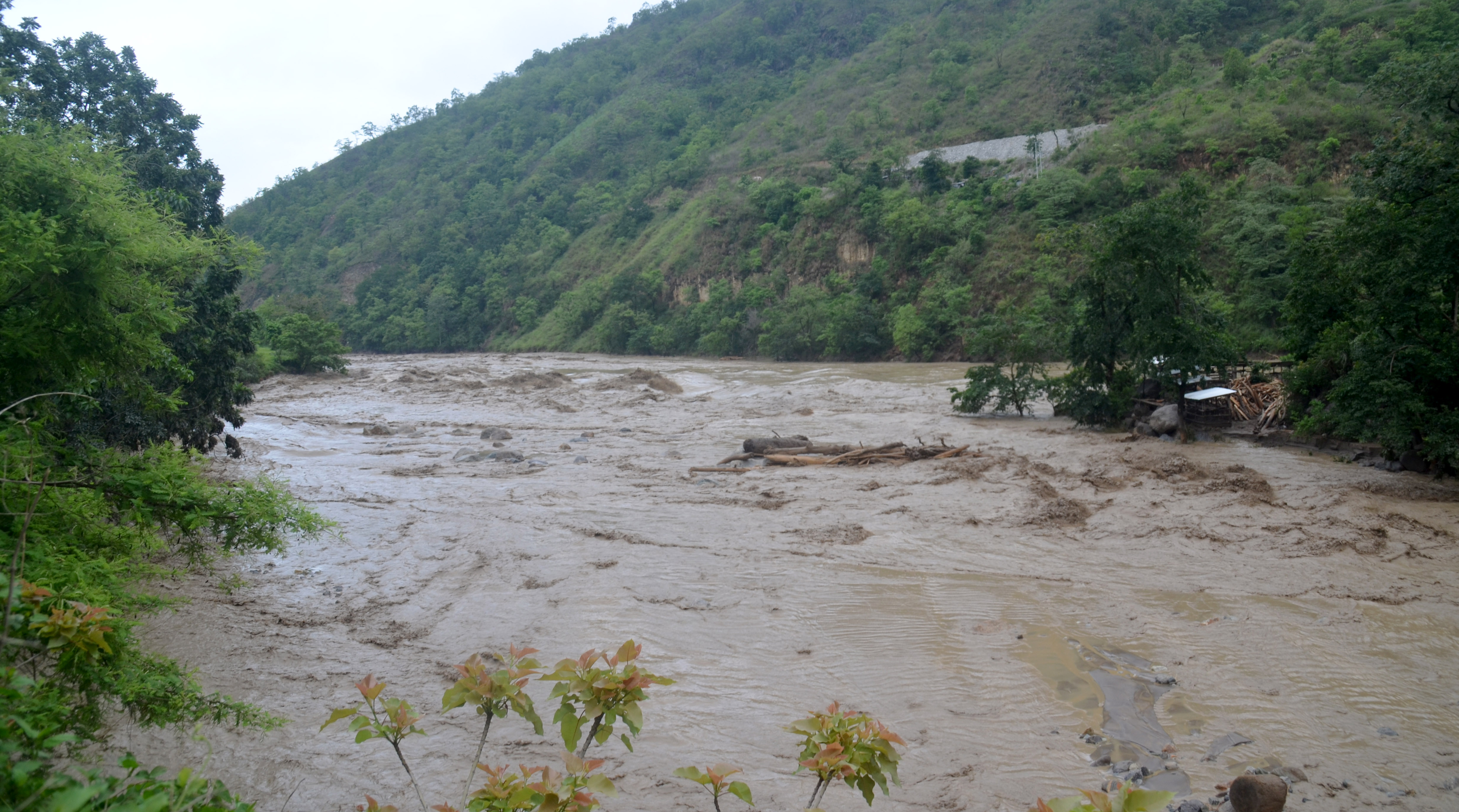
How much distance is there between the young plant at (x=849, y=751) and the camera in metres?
2.29

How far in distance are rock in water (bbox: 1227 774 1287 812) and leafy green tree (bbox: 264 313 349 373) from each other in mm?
43785

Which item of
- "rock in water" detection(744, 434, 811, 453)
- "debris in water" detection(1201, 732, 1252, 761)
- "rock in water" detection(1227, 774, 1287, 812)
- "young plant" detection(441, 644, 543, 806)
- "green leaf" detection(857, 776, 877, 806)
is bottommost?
"debris in water" detection(1201, 732, 1252, 761)

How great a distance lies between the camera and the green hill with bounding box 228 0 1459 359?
3741cm

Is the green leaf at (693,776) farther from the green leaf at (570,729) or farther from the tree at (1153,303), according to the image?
the tree at (1153,303)

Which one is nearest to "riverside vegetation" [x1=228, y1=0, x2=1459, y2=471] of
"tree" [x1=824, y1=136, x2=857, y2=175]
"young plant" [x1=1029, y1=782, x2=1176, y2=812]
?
"tree" [x1=824, y1=136, x2=857, y2=175]

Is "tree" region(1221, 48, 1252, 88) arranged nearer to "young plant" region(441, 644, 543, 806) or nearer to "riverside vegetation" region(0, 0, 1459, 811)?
"riverside vegetation" region(0, 0, 1459, 811)

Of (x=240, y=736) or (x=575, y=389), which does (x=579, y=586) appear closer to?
(x=240, y=736)

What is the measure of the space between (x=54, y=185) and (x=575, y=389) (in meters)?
26.8

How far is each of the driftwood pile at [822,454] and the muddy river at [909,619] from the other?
0.36 meters

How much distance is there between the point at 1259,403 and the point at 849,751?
Answer: 1647 cm

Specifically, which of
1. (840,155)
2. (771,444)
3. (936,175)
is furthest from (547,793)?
(840,155)

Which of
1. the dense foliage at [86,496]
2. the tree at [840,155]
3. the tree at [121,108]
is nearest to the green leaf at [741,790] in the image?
the dense foliage at [86,496]

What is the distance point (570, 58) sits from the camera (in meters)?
146

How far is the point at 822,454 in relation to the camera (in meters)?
14.8
